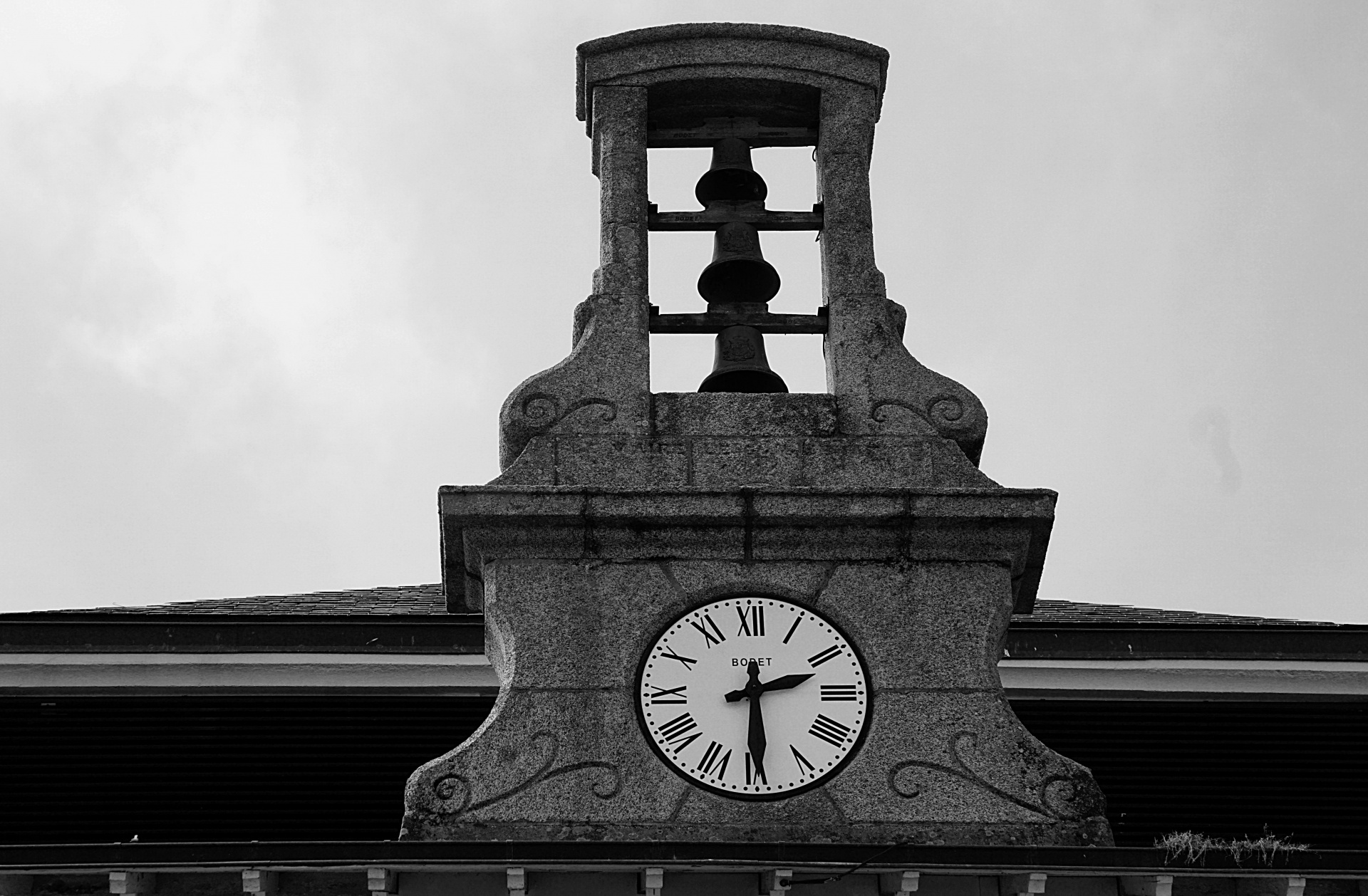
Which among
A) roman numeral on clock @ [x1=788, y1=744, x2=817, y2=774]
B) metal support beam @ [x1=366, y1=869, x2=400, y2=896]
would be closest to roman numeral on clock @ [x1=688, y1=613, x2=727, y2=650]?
roman numeral on clock @ [x1=788, y1=744, x2=817, y2=774]

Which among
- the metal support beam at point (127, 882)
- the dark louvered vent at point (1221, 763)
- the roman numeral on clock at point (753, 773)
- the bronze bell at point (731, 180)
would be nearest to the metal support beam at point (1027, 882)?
the roman numeral on clock at point (753, 773)

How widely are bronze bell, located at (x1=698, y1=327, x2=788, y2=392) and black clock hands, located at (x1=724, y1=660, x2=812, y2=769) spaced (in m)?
1.97

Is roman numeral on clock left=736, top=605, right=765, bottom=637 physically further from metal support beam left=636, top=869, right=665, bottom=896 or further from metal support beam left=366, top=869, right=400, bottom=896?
metal support beam left=366, top=869, right=400, bottom=896

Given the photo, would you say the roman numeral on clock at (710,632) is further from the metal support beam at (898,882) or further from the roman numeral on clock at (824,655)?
the metal support beam at (898,882)

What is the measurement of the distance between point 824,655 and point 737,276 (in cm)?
255

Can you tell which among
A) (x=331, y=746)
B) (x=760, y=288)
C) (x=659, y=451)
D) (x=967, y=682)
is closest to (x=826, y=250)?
(x=760, y=288)

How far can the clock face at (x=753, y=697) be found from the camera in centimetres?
1169

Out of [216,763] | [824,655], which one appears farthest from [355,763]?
[824,655]

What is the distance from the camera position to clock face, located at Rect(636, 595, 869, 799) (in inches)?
460

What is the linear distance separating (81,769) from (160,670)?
87 centimetres

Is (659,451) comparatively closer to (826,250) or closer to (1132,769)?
(826,250)

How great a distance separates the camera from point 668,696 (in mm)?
11875

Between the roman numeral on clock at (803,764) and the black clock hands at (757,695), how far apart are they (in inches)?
6.3

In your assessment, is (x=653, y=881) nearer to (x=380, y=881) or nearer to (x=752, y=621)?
(x=380, y=881)
